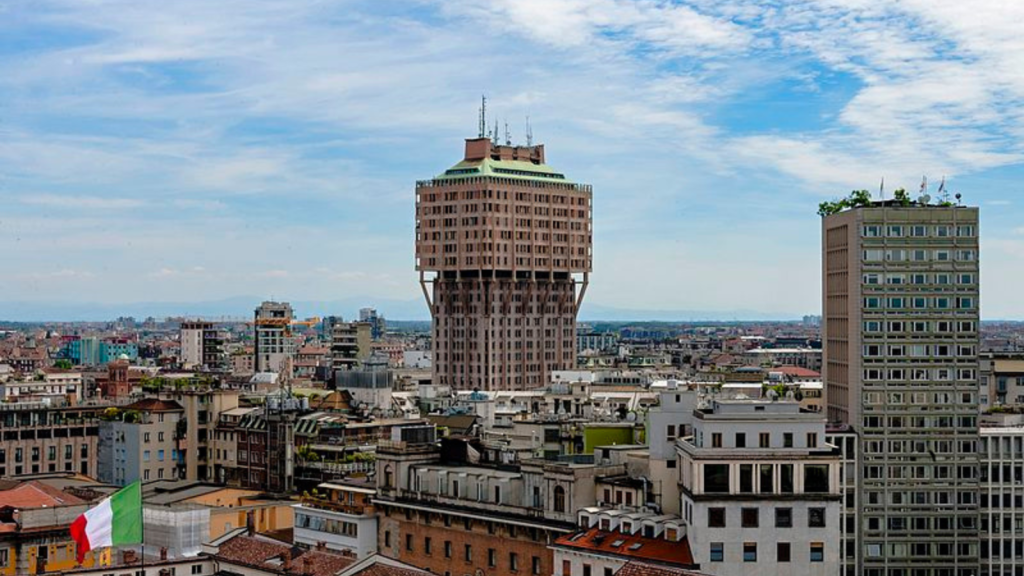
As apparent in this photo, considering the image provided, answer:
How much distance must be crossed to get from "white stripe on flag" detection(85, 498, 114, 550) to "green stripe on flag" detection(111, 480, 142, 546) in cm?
26

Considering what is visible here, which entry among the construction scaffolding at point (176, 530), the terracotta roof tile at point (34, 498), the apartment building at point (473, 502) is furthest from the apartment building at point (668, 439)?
the terracotta roof tile at point (34, 498)

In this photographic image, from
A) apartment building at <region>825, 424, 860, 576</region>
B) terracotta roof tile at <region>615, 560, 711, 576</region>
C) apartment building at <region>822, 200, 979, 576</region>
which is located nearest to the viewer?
terracotta roof tile at <region>615, 560, 711, 576</region>

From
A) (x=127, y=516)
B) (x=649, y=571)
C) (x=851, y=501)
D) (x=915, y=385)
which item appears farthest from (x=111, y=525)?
(x=915, y=385)

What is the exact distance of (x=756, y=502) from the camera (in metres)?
94.6

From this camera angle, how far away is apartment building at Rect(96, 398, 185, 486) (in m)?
167

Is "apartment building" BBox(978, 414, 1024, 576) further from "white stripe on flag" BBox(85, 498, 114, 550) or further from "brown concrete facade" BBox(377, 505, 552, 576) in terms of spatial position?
"white stripe on flag" BBox(85, 498, 114, 550)

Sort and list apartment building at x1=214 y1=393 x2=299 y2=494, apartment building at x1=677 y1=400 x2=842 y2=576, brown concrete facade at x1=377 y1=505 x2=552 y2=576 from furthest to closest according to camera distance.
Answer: apartment building at x1=214 y1=393 x2=299 y2=494
brown concrete facade at x1=377 y1=505 x2=552 y2=576
apartment building at x1=677 y1=400 x2=842 y2=576

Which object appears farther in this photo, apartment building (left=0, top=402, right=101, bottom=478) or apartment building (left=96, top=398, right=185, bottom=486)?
apartment building (left=0, top=402, right=101, bottom=478)

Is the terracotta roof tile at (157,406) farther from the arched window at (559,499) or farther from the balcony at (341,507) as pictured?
the arched window at (559,499)

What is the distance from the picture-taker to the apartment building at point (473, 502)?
104 meters

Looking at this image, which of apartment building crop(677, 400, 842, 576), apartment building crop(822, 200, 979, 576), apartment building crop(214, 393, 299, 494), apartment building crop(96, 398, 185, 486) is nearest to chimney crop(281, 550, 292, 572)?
apartment building crop(677, 400, 842, 576)

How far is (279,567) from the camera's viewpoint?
100125mm

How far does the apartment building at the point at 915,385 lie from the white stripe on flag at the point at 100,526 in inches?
2410

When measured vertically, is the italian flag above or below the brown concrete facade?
above
